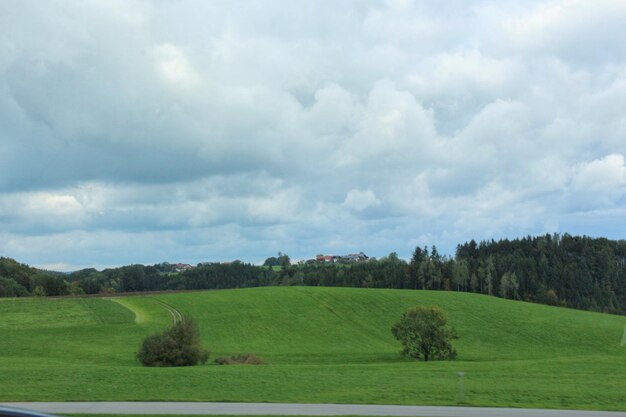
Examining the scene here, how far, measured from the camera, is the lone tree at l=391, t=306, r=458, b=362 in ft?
187

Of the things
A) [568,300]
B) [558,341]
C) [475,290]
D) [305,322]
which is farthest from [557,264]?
[305,322]

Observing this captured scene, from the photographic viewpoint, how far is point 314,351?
63844 millimetres

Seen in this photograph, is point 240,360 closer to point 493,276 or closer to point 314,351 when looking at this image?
point 314,351

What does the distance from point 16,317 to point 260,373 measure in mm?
57316

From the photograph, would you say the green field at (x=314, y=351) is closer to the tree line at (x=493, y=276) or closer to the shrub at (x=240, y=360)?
the shrub at (x=240, y=360)

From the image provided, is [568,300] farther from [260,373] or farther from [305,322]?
[260,373]

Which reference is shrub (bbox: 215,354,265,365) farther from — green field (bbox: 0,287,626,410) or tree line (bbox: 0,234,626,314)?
tree line (bbox: 0,234,626,314)

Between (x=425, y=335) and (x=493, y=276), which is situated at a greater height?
(x=493, y=276)

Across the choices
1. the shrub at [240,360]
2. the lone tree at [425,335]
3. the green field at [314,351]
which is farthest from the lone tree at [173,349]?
the lone tree at [425,335]

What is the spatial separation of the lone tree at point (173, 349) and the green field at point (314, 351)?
2.21 meters

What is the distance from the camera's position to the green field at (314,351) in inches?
953

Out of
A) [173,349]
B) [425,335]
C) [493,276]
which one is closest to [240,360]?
[173,349]

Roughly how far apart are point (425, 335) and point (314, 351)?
1335 centimetres

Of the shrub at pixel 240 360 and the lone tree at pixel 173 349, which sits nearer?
the lone tree at pixel 173 349
